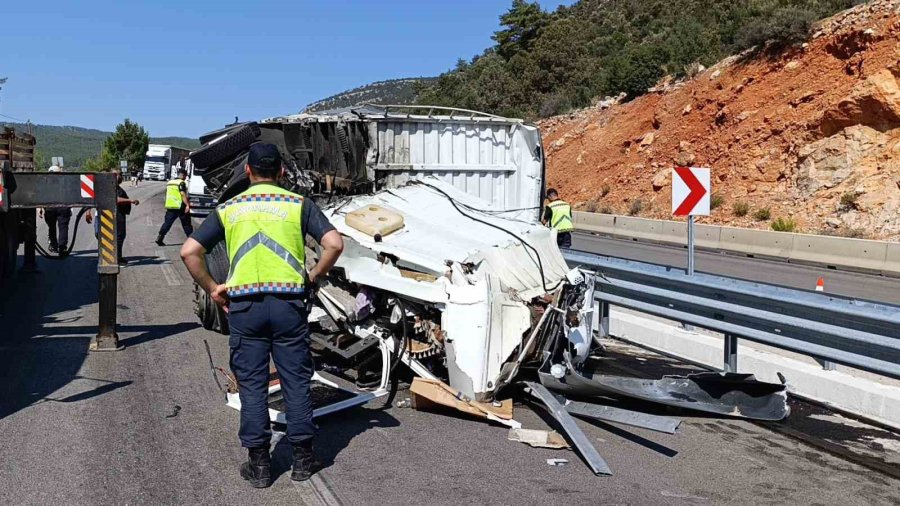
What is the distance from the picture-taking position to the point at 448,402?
19.0ft

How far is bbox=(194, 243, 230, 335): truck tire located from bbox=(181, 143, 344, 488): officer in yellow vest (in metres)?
3.47

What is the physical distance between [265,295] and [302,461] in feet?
3.08

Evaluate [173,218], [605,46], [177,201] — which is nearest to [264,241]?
[177,201]

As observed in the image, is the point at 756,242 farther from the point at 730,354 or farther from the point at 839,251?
the point at 730,354

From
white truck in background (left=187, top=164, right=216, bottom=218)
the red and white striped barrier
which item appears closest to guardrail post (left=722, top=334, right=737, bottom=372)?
the red and white striped barrier

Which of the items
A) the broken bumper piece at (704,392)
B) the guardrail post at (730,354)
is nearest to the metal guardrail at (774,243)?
the guardrail post at (730,354)

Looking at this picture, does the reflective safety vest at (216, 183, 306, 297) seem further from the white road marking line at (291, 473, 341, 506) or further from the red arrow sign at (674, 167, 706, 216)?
the red arrow sign at (674, 167, 706, 216)

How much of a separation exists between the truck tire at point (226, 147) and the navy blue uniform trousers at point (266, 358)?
5.61 meters

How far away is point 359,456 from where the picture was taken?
5.07 meters

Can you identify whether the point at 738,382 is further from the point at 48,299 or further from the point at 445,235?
the point at 48,299

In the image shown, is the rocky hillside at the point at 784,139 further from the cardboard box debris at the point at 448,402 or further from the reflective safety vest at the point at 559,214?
the cardboard box debris at the point at 448,402

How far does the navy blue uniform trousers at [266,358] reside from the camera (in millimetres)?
4574

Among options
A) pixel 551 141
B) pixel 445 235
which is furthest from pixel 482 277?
pixel 551 141

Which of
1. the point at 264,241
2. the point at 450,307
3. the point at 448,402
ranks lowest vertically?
the point at 448,402
